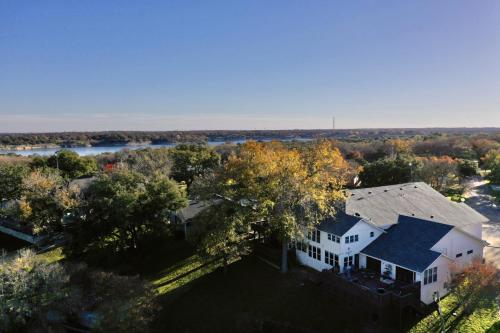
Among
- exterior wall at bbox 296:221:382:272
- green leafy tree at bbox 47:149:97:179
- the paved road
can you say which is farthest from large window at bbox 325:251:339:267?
green leafy tree at bbox 47:149:97:179

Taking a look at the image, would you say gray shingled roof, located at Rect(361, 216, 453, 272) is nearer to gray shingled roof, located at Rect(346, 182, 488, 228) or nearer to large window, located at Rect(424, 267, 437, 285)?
large window, located at Rect(424, 267, 437, 285)

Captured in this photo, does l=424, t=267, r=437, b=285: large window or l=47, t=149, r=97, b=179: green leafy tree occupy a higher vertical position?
l=47, t=149, r=97, b=179: green leafy tree

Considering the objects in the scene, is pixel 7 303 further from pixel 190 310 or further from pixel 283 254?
pixel 283 254

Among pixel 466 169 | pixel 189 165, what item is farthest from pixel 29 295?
pixel 466 169

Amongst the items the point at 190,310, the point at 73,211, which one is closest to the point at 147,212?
the point at 73,211

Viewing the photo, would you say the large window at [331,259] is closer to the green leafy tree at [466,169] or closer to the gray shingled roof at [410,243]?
the gray shingled roof at [410,243]

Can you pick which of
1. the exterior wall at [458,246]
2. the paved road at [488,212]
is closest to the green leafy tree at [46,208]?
the exterior wall at [458,246]

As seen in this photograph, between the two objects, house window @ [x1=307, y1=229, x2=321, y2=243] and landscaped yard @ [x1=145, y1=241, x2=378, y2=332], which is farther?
house window @ [x1=307, y1=229, x2=321, y2=243]
